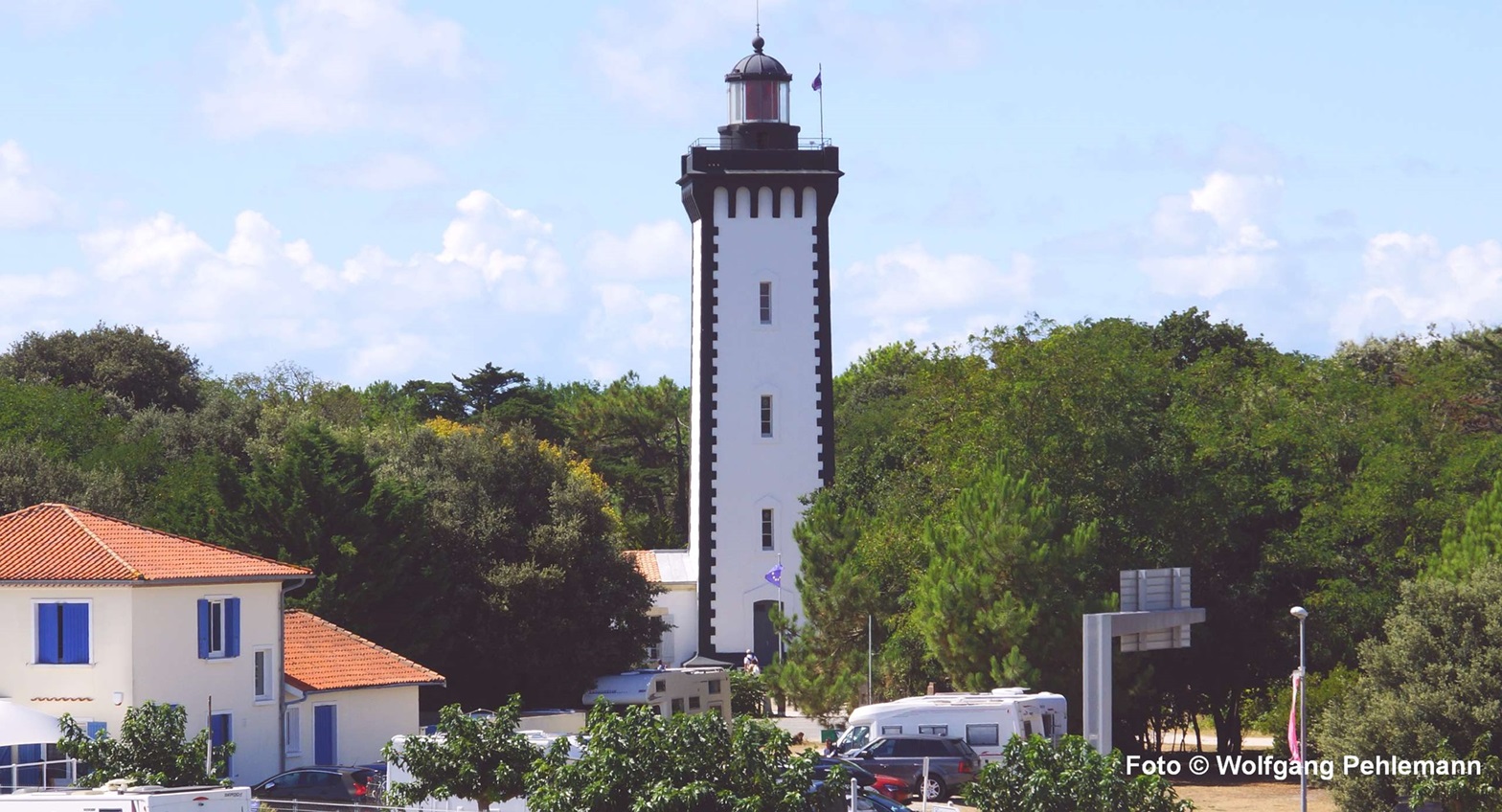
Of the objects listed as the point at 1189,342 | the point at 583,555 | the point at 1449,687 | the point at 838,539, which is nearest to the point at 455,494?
the point at 583,555

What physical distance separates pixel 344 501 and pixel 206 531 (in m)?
3.40

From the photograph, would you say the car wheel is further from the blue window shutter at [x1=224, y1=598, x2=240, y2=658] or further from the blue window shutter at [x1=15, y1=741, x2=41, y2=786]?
the blue window shutter at [x1=15, y1=741, x2=41, y2=786]

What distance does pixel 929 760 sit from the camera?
36.0m

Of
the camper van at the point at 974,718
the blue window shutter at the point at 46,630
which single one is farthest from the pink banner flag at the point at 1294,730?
the blue window shutter at the point at 46,630

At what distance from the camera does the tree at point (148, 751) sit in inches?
1230

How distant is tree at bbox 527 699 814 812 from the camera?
2342cm

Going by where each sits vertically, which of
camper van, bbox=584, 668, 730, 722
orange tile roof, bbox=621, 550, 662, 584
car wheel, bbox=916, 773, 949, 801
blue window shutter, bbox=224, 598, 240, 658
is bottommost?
car wheel, bbox=916, 773, 949, 801

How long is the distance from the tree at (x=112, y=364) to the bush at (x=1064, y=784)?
58.7 metres

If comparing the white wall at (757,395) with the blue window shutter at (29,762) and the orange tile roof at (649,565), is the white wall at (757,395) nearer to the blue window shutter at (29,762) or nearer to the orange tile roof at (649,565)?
the orange tile roof at (649,565)

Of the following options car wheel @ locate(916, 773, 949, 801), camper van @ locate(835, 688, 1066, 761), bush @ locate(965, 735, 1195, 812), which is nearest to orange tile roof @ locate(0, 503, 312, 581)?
camper van @ locate(835, 688, 1066, 761)

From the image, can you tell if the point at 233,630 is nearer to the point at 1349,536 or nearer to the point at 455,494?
the point at 455,494

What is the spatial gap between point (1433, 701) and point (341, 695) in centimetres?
2007

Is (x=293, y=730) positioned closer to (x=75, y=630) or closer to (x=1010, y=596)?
(x=75, y=630)

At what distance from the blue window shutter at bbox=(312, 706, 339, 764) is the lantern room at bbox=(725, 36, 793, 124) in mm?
26208
